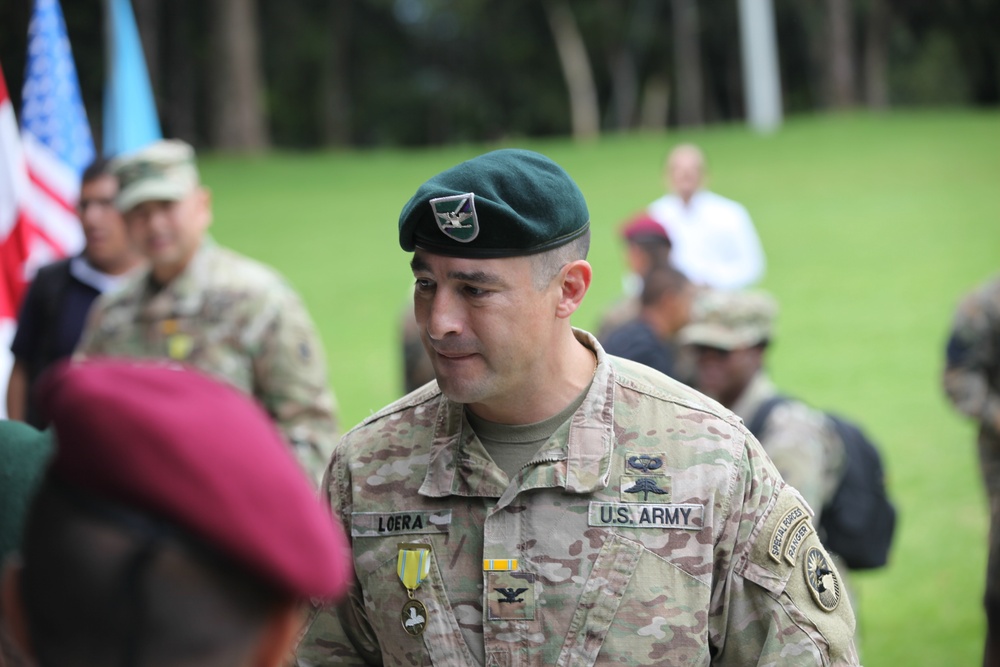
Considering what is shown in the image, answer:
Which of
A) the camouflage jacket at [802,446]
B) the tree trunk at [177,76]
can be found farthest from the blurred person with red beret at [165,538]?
the tree trunk at [177,76]

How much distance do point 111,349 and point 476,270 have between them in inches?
122

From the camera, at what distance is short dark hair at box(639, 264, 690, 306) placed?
21.7ft

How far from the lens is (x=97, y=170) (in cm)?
639

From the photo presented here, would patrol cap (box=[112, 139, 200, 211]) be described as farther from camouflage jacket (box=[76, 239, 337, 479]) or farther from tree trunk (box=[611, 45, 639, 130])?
tree trunk (box=[611, 45, 639, 130])

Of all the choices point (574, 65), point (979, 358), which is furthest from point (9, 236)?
point (574, 65)

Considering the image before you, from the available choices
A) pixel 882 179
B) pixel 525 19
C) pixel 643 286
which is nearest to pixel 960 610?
pixel 643 286

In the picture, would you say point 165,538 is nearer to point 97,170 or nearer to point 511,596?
point 511,596

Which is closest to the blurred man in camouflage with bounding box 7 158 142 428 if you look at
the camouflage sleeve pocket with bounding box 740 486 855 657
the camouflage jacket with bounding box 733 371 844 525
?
the camouflage jacket with bounding box 733 371 844 525

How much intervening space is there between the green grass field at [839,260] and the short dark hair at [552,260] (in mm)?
3774

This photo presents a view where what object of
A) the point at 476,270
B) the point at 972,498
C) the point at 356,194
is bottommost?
the point at 972,498

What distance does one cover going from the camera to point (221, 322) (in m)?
5.24

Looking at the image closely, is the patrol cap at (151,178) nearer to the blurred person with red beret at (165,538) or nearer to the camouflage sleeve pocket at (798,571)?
the camouflage sleeve pocket at (798,571)

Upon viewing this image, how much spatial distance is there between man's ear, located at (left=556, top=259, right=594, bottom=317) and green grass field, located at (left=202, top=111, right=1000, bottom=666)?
3721 mm

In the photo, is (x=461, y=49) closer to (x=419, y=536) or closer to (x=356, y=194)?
(x=356, y=194)
